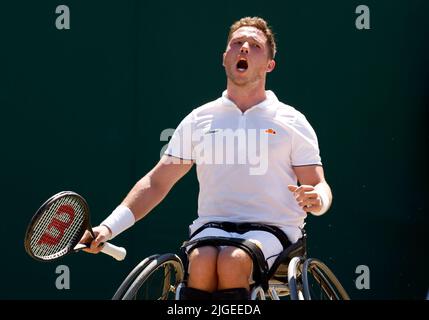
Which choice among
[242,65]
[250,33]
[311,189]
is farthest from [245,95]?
[311,189]

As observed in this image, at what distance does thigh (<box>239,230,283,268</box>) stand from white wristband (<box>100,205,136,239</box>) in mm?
430

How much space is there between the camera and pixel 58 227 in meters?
2.86

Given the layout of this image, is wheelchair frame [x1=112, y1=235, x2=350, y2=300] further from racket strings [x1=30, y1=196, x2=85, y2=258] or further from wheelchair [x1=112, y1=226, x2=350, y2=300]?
racket strings [x1=30, y1=196, x2=85, y2=258]

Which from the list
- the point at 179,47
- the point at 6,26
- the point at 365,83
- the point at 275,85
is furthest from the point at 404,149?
the point at 6,26

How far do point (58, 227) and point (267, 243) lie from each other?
2.41ft

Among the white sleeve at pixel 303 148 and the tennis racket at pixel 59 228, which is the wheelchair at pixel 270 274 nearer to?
the tennis racket at pixel 59 228

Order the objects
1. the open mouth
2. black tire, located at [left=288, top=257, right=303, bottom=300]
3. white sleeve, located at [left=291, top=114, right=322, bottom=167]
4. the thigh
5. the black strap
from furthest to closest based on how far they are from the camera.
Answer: the open mouth → white sleeve, located at [left=291, top=114, right=322, bottom=167] → the black strap → the thigh → black tire, located at [left=288, top=257, right=303, bottom=300]

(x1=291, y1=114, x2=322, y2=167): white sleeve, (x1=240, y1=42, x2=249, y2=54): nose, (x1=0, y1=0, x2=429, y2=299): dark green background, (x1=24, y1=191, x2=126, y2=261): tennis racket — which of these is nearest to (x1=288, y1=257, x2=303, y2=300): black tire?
(x1=291, y1=114, x2=322, y2=167): white sleeve

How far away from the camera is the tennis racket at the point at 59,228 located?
2.77 metres

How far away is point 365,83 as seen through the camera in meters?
4.46

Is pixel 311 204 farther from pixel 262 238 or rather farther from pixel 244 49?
pixel 244 49

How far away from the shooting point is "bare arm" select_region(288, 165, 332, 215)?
277cm

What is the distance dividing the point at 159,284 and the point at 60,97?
1.12 meters
